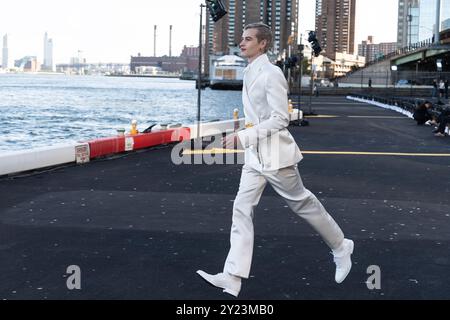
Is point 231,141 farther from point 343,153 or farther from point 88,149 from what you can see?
point 343,153

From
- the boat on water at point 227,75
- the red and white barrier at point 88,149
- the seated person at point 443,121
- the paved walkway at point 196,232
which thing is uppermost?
the boat on water at point 227,75

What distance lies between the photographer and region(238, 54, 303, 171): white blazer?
4.88m

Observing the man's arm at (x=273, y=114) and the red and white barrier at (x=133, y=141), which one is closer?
the man's arm at (x=273, y=114)

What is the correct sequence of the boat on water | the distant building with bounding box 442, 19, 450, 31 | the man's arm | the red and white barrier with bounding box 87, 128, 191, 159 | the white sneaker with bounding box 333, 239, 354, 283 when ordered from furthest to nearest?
the boat on water → the distant building with bounding box 442, 19, 450, 31 → the red and white barrier with bounding box 87, 128, 191, 159 → the white sneaker with bounding box 333, 239, 354, 283 → the man's arm

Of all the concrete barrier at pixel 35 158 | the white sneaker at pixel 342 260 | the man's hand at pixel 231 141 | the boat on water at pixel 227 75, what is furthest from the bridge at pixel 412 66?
the man's hand at pixel 231 141

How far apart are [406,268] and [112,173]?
7.45 metres

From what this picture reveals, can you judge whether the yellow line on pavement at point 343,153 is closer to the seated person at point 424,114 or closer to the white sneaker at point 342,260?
the white sneaker at point 342,260

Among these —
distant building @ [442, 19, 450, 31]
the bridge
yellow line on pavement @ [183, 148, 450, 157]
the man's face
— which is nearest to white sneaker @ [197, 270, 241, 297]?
the man's face

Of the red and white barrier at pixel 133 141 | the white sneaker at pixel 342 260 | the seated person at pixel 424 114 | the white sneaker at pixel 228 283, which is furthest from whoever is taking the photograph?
the seated person at pixel 424 114

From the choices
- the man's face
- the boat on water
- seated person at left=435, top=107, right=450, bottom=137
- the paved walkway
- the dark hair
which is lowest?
the paved walkway

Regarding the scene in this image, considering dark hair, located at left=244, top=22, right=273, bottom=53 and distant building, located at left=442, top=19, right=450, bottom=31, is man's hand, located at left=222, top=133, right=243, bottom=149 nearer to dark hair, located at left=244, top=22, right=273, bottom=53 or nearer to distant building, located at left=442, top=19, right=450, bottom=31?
dark hair, located at left=244, top=22, right=273, bottom=53

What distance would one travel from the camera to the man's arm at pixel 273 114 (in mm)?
4855
